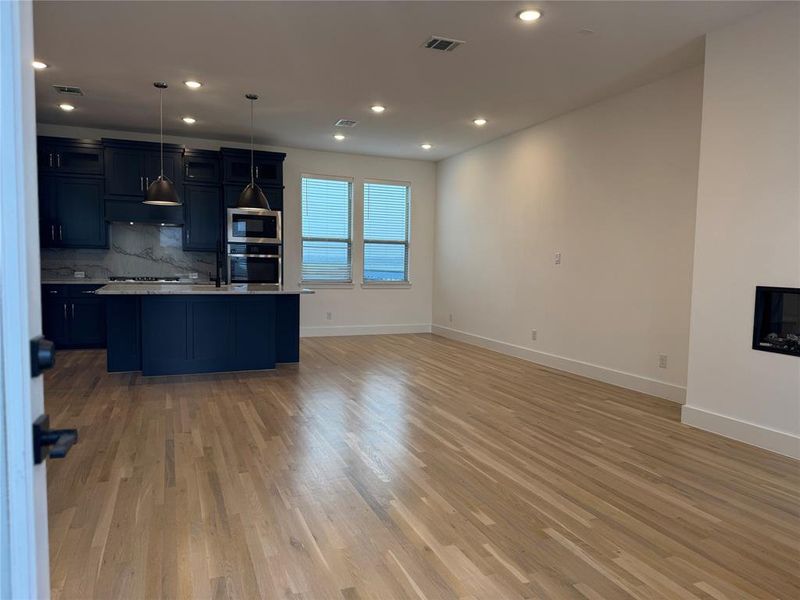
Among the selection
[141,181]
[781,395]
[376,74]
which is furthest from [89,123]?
[781,395]

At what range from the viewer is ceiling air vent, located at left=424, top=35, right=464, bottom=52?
3.95 metres

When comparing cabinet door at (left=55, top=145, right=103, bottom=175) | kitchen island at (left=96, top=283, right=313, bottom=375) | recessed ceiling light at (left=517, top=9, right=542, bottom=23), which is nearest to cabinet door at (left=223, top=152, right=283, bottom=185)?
cabinet door at (left=55, top=145, right=103, bottom=175)

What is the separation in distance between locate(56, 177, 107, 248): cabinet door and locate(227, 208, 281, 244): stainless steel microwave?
1.66 m

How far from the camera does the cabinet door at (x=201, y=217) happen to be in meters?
7.14

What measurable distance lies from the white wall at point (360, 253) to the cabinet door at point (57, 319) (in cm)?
254

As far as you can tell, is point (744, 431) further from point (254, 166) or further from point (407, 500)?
point (254, 166)

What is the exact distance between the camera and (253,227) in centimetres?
738

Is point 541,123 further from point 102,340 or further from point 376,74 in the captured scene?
point 102,340

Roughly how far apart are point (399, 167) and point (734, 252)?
5.98 m

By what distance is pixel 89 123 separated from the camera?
673cm

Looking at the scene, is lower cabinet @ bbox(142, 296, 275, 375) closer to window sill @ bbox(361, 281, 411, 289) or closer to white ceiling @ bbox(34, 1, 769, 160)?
white ceiling @ bbox(34, 1, 769, 160)

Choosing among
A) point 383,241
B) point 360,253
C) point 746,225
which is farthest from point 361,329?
point 746,225

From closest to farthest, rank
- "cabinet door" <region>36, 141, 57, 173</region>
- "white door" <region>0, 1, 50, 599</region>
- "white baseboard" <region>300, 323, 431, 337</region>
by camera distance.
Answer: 1. "white door" <region>0, 1, 50, 599</region>
2. "cabinet door" <region>36, 141, 57, 173</region>
3. "white baseboard" <region>300, 323, 431, 337</region>

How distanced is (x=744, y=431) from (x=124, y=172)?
7427 mm
